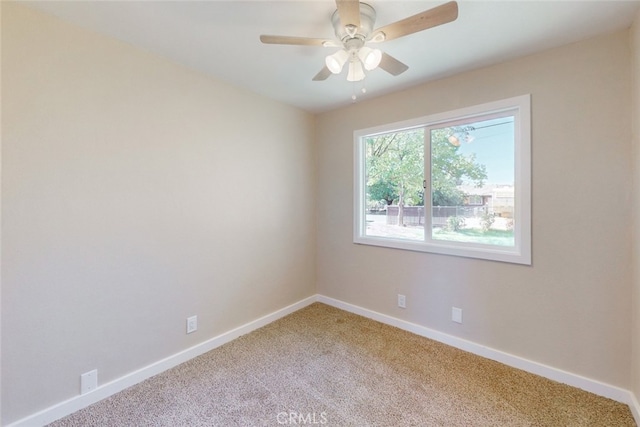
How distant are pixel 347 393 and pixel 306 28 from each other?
Result: 2343 millimetres

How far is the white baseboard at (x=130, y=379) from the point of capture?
5.00 feet

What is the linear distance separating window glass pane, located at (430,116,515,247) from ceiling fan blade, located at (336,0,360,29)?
151 centimetres

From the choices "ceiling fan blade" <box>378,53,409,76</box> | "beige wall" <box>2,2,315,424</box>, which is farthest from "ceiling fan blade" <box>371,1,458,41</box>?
"beige wall" <box>2,2,315,424</box>

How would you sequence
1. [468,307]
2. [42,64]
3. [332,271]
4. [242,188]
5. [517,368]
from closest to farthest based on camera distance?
1. [42,64]
2. [517,368]
3. [468,307]
4. [242,188]
5. [332,271]

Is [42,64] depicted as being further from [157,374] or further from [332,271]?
[332,271]

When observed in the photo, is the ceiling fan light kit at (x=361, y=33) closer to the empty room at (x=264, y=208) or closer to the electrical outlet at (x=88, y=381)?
the empty room at (x=264, y=208)

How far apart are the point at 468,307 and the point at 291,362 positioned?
1525 mm

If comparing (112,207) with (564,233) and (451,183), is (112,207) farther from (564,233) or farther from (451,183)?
(564,233)

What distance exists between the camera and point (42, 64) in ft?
4.93

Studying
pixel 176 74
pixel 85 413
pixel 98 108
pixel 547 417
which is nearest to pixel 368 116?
pixel 176 74

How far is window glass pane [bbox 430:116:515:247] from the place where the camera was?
84.3 inches

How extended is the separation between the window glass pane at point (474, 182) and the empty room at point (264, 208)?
0.06 feet

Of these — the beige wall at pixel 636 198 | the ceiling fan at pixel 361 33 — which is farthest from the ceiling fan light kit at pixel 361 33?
the beige wall at pixel 636 198

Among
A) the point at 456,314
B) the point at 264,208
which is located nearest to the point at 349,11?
the point at 264,208
